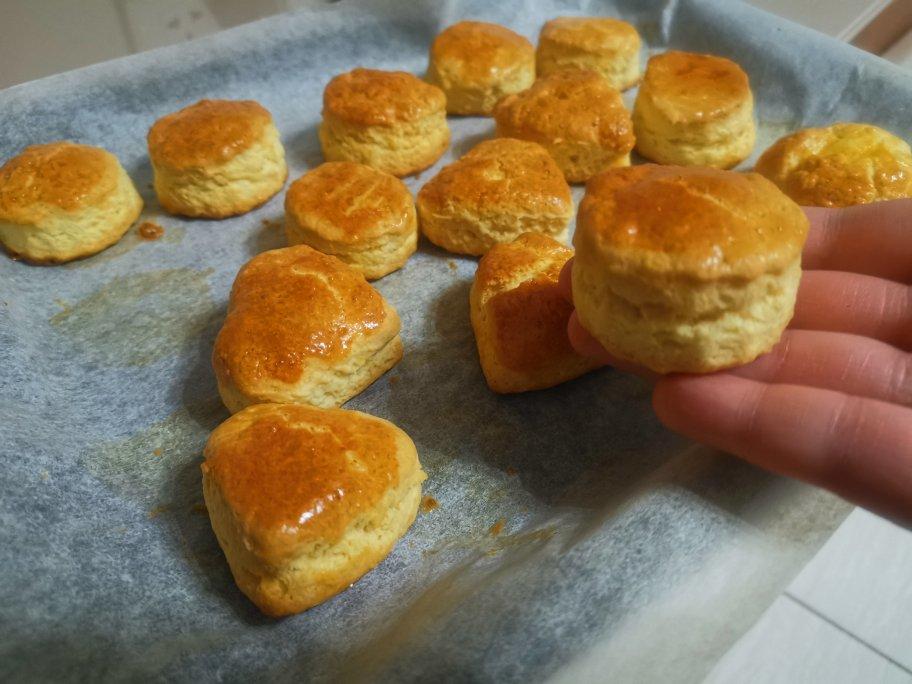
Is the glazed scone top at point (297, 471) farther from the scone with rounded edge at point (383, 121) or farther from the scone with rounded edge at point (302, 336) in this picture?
the scone with rounded edge at point (383, 121)

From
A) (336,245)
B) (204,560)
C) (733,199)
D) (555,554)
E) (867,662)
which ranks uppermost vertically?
(733,199)

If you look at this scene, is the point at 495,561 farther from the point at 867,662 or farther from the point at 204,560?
the point at 867,662

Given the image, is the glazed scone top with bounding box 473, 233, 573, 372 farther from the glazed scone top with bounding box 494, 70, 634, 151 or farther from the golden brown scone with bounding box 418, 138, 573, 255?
the glazed scone top with bounding box 494, 70, 634, 151

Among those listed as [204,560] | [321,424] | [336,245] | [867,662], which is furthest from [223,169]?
[867,662]

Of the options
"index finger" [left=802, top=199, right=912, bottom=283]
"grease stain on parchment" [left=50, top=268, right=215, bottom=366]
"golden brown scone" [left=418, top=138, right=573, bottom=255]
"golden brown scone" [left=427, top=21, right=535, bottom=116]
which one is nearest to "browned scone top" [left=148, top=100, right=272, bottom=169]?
"grease stain on parchment" [left=50, top=268, right=215, bottom=366]

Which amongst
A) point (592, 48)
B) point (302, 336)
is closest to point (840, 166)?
point (592, 48)

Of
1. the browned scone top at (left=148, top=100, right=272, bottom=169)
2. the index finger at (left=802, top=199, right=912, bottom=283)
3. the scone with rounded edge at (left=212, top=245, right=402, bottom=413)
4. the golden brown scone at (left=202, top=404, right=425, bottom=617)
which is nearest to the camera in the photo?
the golden brown scone at (left=202, top=404, right=425, bottom=617)
